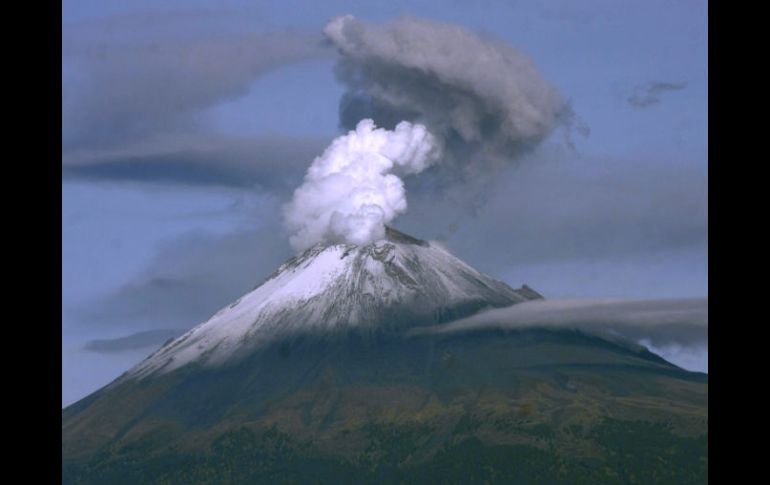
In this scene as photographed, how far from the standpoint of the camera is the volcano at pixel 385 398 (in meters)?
164

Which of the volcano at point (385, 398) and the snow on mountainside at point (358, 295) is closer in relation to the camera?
the volcano at point (385, 398)

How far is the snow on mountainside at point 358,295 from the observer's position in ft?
615

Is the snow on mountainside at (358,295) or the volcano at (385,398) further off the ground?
the snow on mountainside at (358,295)

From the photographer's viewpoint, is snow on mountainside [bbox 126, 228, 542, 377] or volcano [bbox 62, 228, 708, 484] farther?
snow on mountainside [bbox 126, 228, 542, 377]

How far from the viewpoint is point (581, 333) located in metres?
193

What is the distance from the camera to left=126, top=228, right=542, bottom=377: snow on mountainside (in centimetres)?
18750

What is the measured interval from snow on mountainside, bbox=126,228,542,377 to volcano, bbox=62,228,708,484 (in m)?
0.24

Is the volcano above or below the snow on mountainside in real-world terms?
below

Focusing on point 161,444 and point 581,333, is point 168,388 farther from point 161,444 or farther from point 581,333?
point 581,333

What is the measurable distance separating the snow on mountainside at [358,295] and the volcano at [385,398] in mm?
245

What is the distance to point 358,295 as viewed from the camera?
18950 cm
